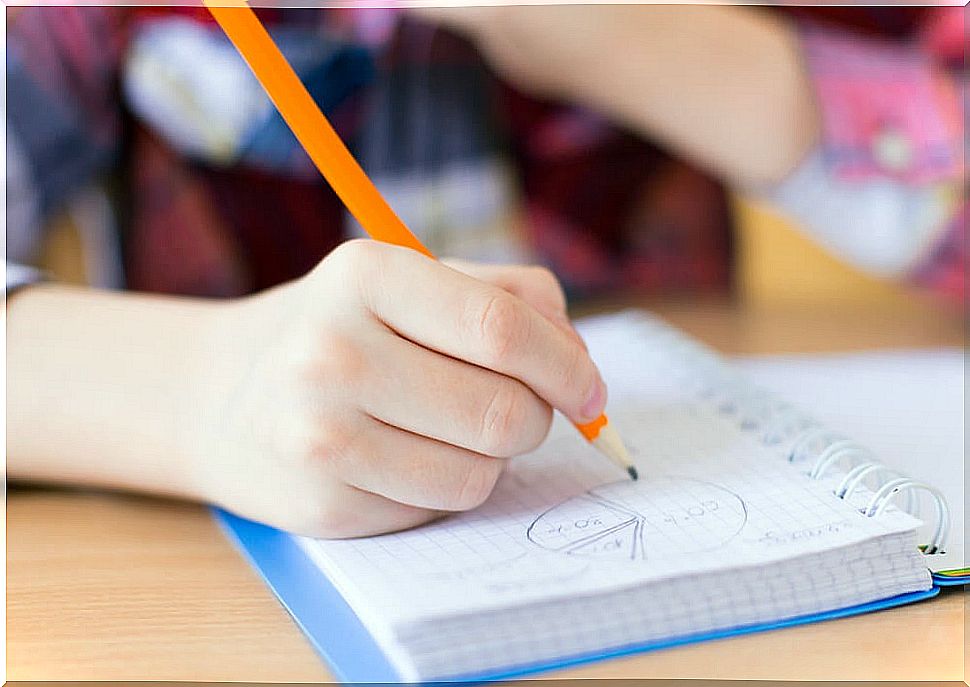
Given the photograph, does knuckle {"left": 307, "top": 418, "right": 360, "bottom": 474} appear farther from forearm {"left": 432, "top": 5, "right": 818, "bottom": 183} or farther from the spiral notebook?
forearm {"left": 432, "top": 5, "right": 818, "bottom": 183}

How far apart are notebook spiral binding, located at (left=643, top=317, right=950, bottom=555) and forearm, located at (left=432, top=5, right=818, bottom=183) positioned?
20 centimetres

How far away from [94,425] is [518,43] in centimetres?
35

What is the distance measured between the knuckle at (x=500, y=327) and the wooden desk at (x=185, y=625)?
0.10 metres

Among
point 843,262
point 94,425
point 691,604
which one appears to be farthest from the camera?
point 843,262

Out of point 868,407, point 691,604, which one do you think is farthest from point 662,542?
point 868,407

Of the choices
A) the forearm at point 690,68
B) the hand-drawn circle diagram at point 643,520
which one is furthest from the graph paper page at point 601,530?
the forearm at point 690,68

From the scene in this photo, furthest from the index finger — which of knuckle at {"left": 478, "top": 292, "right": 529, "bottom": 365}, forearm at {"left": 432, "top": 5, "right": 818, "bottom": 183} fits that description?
forearm at {"left": 432, "top": 5, "right": 818, "bottom": 183}

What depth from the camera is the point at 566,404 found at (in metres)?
0.34

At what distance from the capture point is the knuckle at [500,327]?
0.32 metres

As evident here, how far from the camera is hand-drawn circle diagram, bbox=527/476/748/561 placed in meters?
0.31

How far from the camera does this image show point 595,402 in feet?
1.13

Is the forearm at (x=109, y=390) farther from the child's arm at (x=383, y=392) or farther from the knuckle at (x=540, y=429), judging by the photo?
the knuckle at (x=540, y=429)

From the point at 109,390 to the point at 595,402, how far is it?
0.64 feet

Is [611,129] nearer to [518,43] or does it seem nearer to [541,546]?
[518,43]
